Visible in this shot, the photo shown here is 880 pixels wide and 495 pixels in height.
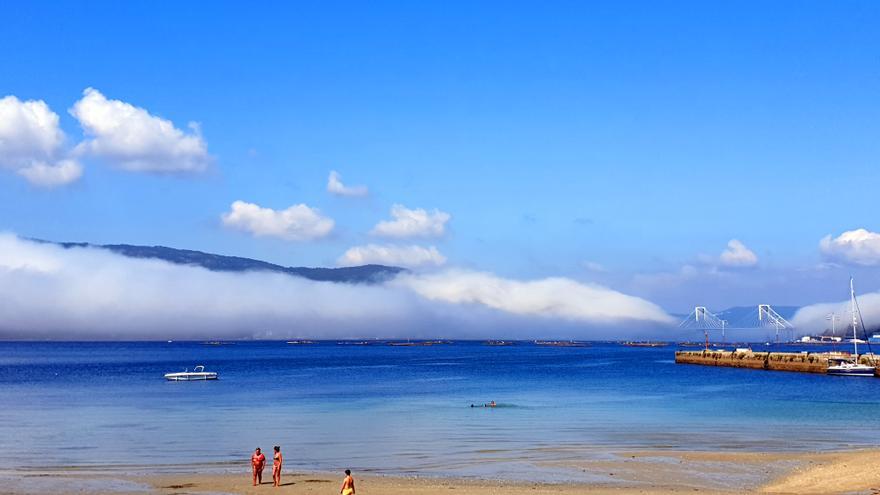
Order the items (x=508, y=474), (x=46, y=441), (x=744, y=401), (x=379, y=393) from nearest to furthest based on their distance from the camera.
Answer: (x=508, y=474), (x=46, y=441), (x=744, y=401), (x=379, y=393)

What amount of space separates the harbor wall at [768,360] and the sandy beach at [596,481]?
320 feet

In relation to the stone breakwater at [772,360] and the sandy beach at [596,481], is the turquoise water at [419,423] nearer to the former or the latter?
the sandy beach at [596,481]

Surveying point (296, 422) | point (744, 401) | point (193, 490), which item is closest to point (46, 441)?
point (296, 422)

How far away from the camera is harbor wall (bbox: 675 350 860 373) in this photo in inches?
5181

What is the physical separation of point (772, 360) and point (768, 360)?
953mm

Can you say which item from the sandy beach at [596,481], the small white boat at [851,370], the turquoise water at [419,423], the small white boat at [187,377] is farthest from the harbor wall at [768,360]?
the sandy beach at [596,481]

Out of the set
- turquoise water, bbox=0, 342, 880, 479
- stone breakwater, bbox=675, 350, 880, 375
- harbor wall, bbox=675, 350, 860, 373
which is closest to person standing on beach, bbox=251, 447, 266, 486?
turquoise water, bbox=0, 342, 880, 479

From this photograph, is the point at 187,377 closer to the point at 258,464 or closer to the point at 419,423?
the point at 419,423

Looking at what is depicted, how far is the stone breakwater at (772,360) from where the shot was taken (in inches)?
5143

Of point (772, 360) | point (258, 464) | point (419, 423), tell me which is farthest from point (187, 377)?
point (772, 360)

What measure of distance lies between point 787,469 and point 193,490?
27.0 m

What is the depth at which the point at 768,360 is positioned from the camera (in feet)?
475

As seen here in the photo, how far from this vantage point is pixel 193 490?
32656 mm

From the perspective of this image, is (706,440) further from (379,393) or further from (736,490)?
(379,393)
